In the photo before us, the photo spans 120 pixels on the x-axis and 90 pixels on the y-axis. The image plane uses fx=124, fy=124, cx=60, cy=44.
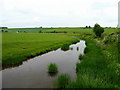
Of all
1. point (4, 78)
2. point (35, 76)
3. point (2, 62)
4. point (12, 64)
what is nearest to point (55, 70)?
point (35, 76)

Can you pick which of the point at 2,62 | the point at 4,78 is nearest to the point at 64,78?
the point at 4,78

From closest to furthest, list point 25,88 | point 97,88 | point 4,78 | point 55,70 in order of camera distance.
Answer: point 97,88 → point 25,88 → point 4,78 → point 55,70

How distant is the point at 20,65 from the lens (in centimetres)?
1941

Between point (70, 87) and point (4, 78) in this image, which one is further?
point (4, 78)

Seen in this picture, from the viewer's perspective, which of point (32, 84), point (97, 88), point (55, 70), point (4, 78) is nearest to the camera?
point (97, 88)

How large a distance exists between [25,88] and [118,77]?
8.37 metres

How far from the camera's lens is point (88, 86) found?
28.1 ft

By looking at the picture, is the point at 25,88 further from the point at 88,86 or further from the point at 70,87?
the point at 88,86

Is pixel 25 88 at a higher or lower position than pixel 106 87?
lower

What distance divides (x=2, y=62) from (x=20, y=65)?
8.73ft

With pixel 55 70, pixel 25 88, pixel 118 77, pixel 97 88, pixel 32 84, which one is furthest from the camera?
pixel 55 70

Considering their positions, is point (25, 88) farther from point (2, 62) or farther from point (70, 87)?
point (2, 62)

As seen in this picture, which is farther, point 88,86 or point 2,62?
point 2,62

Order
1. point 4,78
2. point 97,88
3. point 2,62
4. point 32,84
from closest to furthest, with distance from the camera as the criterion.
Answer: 1. point 97,88
2. point 32,84
3. point 4,78
4. point 2,62
